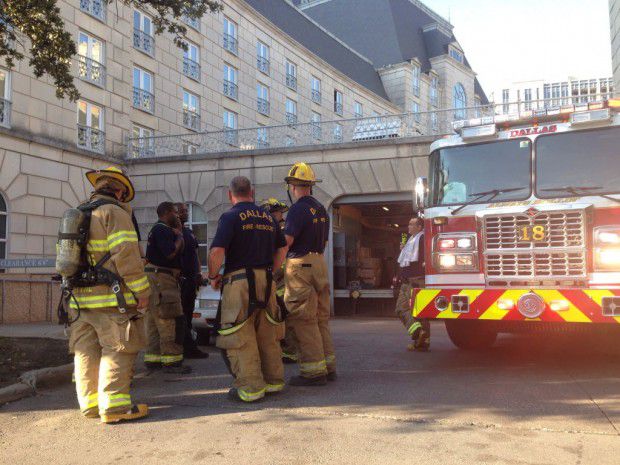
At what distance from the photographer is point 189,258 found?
7.25 metres

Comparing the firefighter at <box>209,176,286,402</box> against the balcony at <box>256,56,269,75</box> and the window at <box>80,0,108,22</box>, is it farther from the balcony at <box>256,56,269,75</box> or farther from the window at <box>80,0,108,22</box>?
the balcony at <box>256,56,269,75</box>

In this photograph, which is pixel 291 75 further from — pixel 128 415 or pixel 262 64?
pixel 128 415

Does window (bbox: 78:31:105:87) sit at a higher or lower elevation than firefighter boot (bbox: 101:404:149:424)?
higher

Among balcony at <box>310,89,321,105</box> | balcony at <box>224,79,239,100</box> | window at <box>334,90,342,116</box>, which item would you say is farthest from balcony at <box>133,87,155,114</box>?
window at <box>334,90,342,116</box>

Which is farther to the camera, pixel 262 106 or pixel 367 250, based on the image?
pixel 262 106

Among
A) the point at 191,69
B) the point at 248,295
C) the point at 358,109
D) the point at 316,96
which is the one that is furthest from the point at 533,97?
the point at 358,109

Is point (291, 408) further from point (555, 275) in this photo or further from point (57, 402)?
point (555, 275)

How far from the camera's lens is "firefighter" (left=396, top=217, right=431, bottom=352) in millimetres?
8008

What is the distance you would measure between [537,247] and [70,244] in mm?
4345

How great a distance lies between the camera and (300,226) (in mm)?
5723

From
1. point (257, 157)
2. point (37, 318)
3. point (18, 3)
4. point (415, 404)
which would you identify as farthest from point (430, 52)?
point (415, 404)

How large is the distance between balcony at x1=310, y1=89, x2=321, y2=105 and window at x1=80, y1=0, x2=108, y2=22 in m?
15.1

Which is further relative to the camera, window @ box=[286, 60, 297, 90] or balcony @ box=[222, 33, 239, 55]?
window @ box=[286, 60, 297, 90]

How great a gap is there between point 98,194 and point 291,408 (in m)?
2.23
